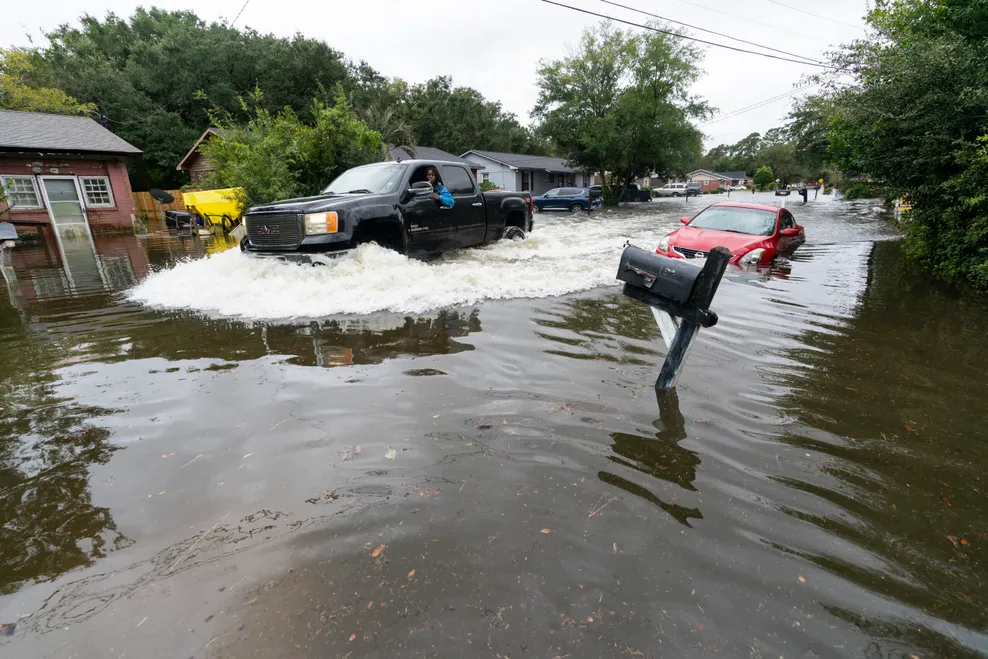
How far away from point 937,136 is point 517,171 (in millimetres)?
38838

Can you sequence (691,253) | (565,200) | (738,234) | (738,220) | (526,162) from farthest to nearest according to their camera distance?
1. (526,162)
2. (565,200)
3. (738,220)
4. (738,234)
5. (691,253)

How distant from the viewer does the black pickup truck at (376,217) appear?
686 cm

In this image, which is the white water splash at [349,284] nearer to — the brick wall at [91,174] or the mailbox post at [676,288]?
the mailbox post at [676,288]

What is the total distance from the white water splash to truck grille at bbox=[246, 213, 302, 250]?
0.30 metres

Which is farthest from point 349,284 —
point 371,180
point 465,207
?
point 465,207

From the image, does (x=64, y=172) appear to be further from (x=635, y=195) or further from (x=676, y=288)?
(x=635, y=195)

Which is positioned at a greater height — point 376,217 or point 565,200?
point 376,217

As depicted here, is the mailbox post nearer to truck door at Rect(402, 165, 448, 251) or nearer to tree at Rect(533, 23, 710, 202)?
truck door at Rect(402, 165, 448, 251)

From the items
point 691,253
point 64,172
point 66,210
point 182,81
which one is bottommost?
point 691,253

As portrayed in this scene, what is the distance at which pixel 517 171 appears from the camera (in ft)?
145

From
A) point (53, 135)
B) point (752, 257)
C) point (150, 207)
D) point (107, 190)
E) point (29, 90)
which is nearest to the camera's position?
point (752, 257)

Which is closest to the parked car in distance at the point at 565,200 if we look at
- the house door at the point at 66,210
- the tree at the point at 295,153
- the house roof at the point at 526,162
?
the house roof at the point at 526,162

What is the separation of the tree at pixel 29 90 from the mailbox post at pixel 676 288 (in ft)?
131

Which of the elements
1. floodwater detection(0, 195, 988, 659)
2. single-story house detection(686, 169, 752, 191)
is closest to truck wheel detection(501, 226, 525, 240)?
floodwater detection(0, 195, 988, 659)
